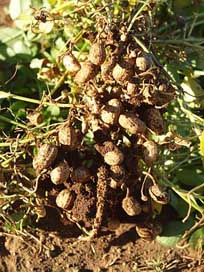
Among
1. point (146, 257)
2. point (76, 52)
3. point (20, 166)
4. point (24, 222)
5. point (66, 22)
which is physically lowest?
point (146, 257)

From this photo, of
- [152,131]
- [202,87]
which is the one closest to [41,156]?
[152,131]

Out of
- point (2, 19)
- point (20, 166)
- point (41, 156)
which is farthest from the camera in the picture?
point (2, 19)

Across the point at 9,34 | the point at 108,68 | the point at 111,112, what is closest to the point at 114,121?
the point at 111,112

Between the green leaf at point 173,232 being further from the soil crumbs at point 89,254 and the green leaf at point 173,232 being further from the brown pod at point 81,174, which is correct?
the brown pod at point 81,174

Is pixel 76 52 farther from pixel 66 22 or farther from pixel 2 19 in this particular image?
pixel 2 19

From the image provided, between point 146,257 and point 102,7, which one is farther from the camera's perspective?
point 146,257

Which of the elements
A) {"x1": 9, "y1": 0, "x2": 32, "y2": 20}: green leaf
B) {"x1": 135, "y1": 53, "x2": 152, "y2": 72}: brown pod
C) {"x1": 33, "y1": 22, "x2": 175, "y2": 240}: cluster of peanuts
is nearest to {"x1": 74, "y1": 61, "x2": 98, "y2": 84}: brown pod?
{"x1": 33, "y1": 22, "x2": 175, "y2": 240}: cluster of peanuts

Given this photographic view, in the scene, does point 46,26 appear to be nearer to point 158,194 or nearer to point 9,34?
point 9,34
